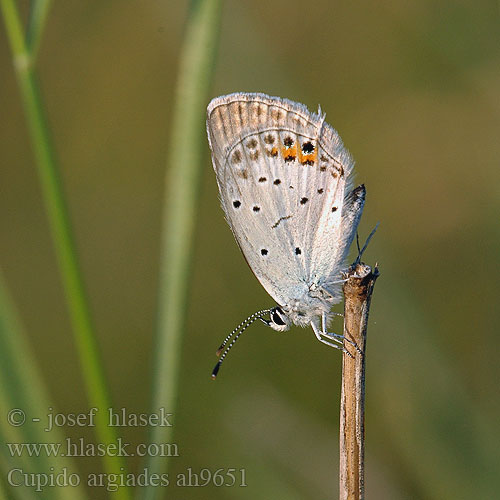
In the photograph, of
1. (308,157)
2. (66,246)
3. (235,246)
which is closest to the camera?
Result: (66,246)

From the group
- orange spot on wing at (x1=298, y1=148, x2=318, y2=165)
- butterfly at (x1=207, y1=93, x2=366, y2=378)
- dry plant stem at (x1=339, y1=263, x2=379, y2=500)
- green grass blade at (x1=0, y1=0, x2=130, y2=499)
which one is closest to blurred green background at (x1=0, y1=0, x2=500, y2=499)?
butterfly at (x1=207, y1=93, x2=366, y2=378)

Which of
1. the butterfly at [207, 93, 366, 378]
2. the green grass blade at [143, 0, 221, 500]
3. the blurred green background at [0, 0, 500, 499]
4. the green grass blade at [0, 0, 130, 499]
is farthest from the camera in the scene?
the blurred green background at [0, 0, 500, 499]

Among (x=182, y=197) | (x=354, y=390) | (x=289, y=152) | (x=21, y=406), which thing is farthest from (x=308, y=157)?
(x=21, y=406)

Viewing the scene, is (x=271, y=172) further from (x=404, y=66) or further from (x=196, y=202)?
(x=404, y=66)

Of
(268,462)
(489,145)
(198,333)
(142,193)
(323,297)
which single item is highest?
(142,193)

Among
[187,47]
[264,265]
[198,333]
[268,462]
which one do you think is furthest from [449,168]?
[187,47]

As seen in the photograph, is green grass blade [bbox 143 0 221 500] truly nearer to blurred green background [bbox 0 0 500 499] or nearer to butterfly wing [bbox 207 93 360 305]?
butterfly wing [bbox 207 93 360 305]

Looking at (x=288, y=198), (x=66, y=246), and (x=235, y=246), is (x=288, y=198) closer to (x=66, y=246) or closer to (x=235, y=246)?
(x=66, y=246)
